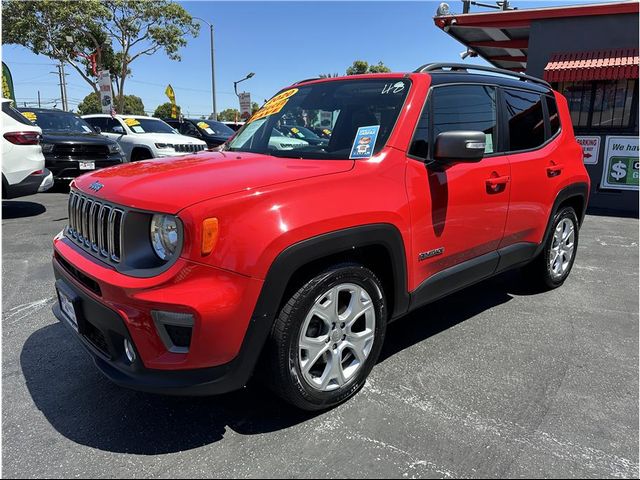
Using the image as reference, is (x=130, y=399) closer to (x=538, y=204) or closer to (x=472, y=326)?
(x=472, y=326)

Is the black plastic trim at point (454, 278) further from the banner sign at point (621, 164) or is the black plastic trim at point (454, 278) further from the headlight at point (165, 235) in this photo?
the banner sign at point (621, 164)

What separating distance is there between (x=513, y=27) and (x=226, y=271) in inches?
434

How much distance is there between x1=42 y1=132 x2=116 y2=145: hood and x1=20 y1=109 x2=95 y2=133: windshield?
0.51 metres

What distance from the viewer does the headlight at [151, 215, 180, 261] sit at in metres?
2.08

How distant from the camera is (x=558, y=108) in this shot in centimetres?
439

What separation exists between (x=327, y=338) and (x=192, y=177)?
42.1 inches

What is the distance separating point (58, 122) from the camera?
10594 mm

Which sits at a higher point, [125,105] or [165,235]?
[125,105]

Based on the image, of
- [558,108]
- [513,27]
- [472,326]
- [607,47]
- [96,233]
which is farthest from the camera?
[513,27]

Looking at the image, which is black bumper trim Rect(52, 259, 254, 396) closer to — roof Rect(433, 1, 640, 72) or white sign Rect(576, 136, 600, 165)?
white sign Rect(576, 136, 600, 165)

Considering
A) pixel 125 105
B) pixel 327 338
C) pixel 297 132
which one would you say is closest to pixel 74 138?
pixel 297 132

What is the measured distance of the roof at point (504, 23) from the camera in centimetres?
934

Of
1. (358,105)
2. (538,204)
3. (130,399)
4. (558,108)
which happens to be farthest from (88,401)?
(558,108)

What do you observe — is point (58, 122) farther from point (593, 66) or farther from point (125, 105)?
point (125, 105)
